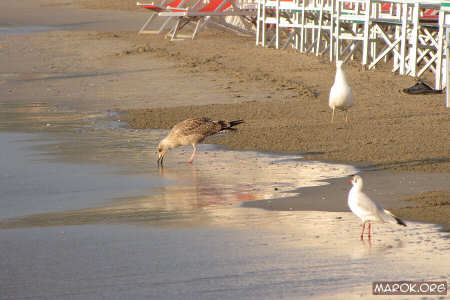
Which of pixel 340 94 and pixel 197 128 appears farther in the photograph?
pixel 340 94

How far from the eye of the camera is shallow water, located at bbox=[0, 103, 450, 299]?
670 cm

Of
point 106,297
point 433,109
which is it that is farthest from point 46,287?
point 433,109

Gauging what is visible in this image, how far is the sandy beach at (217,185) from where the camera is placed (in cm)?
694

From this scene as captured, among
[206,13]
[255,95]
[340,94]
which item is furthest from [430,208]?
[206,13]

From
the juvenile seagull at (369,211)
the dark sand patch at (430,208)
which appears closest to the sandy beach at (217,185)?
the dark sand patch at (430,208)

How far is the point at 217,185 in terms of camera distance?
10.4m

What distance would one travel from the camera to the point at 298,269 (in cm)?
700

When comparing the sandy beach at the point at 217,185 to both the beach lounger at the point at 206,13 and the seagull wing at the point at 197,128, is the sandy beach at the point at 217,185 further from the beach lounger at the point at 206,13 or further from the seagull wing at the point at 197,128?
the beach lounger at the point at 206,13

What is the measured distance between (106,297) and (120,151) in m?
6.40

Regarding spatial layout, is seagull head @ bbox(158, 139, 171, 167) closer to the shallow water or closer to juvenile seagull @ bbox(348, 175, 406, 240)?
the shallow water

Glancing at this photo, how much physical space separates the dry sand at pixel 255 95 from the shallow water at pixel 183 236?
3.18ft

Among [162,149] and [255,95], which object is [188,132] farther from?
[255,95]

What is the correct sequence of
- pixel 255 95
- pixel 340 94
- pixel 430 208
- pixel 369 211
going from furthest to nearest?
pixel 255 95, pixel 340 94, pixel 430 208, pixel 369 211

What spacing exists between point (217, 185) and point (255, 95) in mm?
8051
